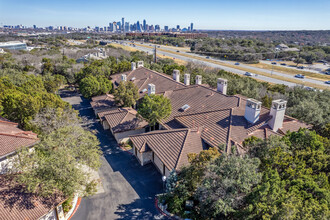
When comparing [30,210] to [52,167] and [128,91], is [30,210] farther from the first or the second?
[128,91]

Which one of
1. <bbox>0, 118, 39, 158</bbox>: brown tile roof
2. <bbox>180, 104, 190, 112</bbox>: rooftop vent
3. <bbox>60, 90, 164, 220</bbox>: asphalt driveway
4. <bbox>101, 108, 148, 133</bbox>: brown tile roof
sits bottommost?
<bbox>60, 90, 164, 220</bbox>: asphalt driveway

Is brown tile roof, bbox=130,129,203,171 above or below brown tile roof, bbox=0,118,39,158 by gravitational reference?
below

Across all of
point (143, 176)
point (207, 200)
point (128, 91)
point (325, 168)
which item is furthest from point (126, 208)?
point (128, 91)

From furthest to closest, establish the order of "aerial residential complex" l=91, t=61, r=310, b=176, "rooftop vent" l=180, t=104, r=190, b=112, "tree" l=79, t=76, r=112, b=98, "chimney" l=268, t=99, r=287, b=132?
"tree" l=79, t=76, r=112, b=98
"rooftop vent" l=180, t=104, r=190, b=112
"chimney" l=268, t=99, r=287, b=132
"aerial residential complex" l=91, t=61, r=310, b=176

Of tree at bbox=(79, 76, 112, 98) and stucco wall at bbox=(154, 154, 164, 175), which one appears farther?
tree at bbox=(79, 76, 112, 98)

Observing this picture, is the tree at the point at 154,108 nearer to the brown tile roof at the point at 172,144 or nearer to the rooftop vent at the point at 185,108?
the brown tile roof at the point at 172,144

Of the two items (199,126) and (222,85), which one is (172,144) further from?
(222,85)

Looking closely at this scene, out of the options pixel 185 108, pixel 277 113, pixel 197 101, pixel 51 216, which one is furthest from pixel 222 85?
pixel 51 216

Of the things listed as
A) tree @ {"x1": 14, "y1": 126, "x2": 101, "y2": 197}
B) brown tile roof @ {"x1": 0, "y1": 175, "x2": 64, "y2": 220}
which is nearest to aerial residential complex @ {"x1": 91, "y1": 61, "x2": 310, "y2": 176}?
tree @ {"x1": 14, "y1": 126, "x2": 101, "y2": 197}

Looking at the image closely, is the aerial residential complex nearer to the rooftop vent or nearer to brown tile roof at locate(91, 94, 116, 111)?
the rooftop vent
